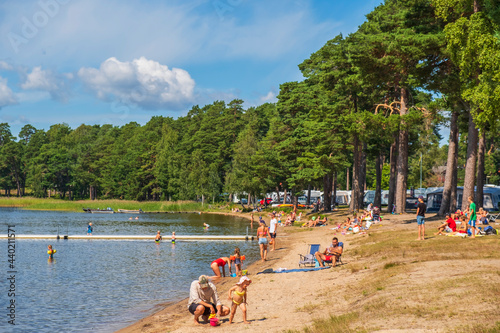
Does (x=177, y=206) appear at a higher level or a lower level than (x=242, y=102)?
lower

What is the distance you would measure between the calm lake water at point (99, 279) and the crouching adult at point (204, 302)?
3.39m

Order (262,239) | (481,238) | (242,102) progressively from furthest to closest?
(242,102), (262,239), (481,238)

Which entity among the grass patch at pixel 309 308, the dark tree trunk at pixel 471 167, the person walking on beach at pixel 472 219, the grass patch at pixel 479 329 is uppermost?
the dark tree trunk at pixel 471 167

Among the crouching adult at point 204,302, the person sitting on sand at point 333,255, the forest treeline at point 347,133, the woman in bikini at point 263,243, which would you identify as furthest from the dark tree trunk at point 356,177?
the crouching adult at point 204,302

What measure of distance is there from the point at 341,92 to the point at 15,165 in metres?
123

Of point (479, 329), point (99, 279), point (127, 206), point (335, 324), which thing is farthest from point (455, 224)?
point (127, 206)

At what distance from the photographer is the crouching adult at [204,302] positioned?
518 inches

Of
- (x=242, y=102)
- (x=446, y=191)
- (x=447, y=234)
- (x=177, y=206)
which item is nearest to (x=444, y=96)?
(x=446, y=191)

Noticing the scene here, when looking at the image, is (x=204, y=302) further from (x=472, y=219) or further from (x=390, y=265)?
(x=472, y=219)

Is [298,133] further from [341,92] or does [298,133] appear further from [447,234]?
[447,234]

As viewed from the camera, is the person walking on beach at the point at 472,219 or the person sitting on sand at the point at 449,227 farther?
the person sitting on sand at the point at 449,227

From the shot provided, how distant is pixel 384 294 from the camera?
1262cm

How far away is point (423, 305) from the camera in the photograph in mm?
11039

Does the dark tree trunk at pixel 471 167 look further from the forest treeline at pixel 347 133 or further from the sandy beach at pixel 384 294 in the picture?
the sandy beach at pixel 384 294
